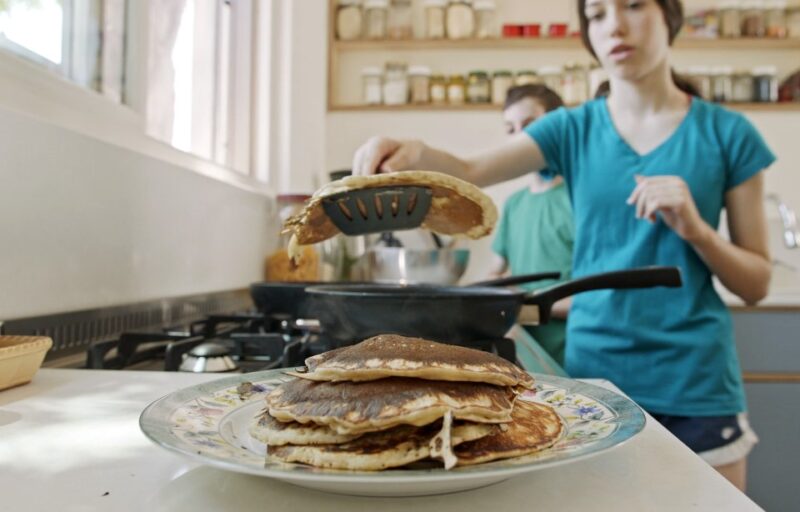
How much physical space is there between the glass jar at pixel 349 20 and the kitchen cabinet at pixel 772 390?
1.95 meters

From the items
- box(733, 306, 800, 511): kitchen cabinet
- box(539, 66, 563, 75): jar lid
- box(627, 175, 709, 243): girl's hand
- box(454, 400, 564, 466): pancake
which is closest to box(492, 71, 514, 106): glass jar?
box(539, 66, 563, 75): jar lid

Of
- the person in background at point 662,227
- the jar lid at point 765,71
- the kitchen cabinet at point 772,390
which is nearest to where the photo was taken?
the person in background at point 662,227

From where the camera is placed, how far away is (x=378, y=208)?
0.67 meters

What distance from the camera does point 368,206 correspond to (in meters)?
0.67

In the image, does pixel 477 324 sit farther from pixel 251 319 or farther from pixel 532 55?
pixel 532 55

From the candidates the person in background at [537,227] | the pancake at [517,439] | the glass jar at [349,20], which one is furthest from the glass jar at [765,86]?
the pancake at [517,439]

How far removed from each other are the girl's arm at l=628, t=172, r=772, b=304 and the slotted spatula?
40cm

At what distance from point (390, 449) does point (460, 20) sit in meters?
2.67

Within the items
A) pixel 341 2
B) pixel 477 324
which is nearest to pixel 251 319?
pixel 477 324

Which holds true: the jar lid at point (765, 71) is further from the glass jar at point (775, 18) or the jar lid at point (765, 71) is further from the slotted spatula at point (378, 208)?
the slotted spatula at point (378, 208)

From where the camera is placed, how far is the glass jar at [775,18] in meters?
2.66

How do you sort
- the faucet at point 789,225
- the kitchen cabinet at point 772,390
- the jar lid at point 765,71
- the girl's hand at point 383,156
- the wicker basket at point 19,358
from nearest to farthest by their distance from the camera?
the wicker basket at point 19,358, the girl's hand at point 383,156, the kitchen cabinet at point 772,390, the faucet at point 789,225, the jar lid at point 765,71

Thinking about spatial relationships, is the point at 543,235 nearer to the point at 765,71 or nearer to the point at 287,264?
the point at 287,264

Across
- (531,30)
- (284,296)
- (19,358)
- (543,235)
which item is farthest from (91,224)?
(531,30)
